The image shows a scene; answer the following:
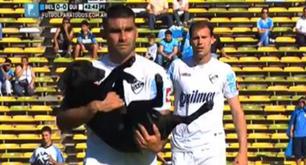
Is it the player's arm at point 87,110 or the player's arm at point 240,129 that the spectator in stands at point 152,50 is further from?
the player's arm at point 87,110

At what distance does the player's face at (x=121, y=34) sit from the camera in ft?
15.3

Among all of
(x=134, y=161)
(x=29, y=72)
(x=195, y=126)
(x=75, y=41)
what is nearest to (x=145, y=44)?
(x=75, y=41)

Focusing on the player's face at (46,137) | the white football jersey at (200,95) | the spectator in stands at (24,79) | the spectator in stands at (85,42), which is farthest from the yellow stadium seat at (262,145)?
the white football jersey at (200,95)

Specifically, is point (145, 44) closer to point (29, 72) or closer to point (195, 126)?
point (29, 72)

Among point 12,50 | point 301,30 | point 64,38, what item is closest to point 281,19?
point 301,30

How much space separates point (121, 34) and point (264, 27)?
16271 mm

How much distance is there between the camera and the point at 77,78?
14.8 feet

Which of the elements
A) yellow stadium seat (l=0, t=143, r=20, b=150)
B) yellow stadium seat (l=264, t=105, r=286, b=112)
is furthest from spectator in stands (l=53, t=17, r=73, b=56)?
yellow stadium seat (l=264, t=105, r=286, b=112)

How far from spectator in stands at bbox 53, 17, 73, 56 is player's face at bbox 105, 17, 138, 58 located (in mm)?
15819

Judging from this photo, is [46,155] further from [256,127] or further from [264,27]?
[264,27]

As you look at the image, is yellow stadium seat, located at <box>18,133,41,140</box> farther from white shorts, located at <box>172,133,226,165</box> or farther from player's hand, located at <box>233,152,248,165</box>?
player's hand, located at <box>233,152,248,165</box>

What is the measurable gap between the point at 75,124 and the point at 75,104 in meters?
0.10

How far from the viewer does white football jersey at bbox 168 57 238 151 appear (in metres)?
7.66

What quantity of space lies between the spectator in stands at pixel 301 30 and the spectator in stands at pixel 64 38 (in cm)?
511
